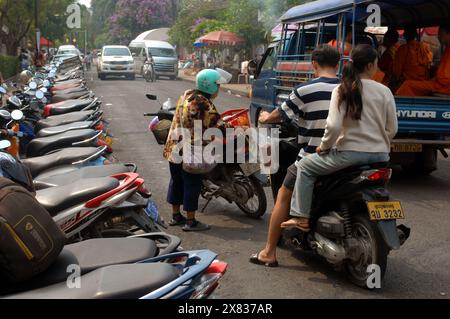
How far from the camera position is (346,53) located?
24.9 feet

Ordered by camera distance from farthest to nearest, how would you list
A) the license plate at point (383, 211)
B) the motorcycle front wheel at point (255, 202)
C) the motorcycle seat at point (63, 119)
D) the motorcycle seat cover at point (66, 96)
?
the motorcycle seat cover at point (66, 96)
the motorcycle seat at point (63, 119)
the motorcycle front wheel at point (255, 202)
the license plate at point (383, 211)

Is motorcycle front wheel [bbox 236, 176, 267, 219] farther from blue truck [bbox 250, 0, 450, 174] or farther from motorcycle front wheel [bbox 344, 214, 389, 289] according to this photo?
blue truck [bbox 250, 0, 450, 174]

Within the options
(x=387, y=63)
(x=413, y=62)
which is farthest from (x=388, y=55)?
(x=413, y=62)

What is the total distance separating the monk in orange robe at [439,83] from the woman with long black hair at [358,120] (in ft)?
14.3

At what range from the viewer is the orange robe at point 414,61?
329 inches

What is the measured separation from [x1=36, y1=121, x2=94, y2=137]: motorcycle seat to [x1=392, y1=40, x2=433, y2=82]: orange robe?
476 cm

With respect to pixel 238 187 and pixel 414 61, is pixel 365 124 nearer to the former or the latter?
pixel 238 187

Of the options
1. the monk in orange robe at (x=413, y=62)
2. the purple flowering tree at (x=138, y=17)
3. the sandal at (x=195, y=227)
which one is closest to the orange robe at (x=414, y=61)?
the monk in orange robe at (x=413, y=62)

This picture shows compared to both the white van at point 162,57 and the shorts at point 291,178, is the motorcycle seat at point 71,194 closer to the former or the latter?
the shorts at point 291,178

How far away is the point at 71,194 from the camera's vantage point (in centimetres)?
388

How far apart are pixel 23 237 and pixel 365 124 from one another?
7.80 feet
